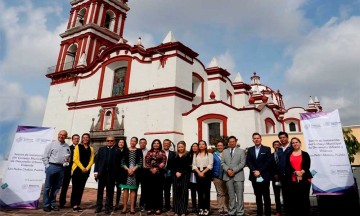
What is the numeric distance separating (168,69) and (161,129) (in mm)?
3977

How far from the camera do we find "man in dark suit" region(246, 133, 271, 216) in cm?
542

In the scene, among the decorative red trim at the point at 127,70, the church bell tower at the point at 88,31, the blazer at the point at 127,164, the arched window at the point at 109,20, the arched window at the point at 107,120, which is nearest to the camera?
the blazer at the point at 127,164

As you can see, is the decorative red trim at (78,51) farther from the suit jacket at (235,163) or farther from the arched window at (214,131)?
the suit jacket at (235,163)

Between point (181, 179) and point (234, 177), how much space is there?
48.7 inches

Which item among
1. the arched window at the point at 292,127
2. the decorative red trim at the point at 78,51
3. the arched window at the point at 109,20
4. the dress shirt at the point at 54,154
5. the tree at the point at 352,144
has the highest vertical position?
the arched window at the point at 109,20

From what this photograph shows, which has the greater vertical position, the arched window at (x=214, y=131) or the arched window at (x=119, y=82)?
the arched window at (x=119, y=82)

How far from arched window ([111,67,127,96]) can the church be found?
9 cm

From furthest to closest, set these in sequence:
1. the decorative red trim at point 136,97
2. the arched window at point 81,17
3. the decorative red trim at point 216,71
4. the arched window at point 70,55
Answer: the arched window at point 81,17, the arched window at point 70,55, the decorative red trim at point 216,71, the decorative red trim at point 136,97

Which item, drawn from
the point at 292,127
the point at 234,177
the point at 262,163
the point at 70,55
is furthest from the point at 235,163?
the point at 70,55

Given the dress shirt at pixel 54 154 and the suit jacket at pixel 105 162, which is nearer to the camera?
the suit jacket at pixel 105 162

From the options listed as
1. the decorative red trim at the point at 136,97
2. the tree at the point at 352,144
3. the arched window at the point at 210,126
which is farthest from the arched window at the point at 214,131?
the tree at the point at 352,144

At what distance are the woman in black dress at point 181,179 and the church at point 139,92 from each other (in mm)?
8928

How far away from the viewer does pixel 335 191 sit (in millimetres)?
5320

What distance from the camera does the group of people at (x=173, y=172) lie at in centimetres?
561
